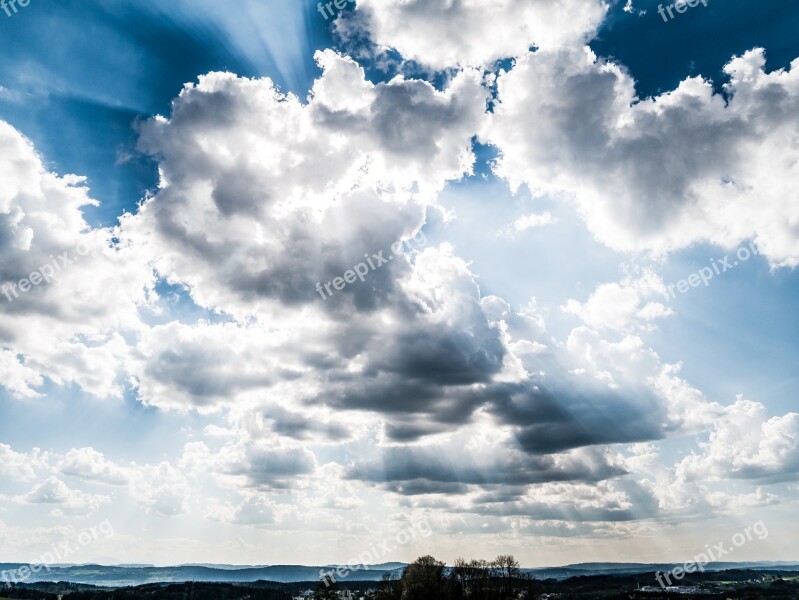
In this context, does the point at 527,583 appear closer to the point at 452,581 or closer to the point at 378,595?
the point at 452,581

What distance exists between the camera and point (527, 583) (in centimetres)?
11925

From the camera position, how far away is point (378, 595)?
111m

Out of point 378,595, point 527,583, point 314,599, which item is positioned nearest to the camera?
point 378,595

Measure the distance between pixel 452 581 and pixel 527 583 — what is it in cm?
1857

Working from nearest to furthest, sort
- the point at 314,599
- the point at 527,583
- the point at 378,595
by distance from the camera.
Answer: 1. the point at 378,595
2. the point at 527,583
3. the point at 314,599

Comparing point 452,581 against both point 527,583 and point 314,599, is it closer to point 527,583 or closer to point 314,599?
point 527,583

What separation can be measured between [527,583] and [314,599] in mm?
54522

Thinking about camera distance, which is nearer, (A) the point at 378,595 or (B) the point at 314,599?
(A) the point at 378,595

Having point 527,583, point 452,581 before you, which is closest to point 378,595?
point 452,581

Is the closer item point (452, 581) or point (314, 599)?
point (452, 581)

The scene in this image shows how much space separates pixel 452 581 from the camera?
4412 inches

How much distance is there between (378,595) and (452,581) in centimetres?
1496

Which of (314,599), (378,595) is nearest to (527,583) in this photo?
(378,595)

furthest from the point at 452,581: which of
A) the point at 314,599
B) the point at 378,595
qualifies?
the point at 314,599
